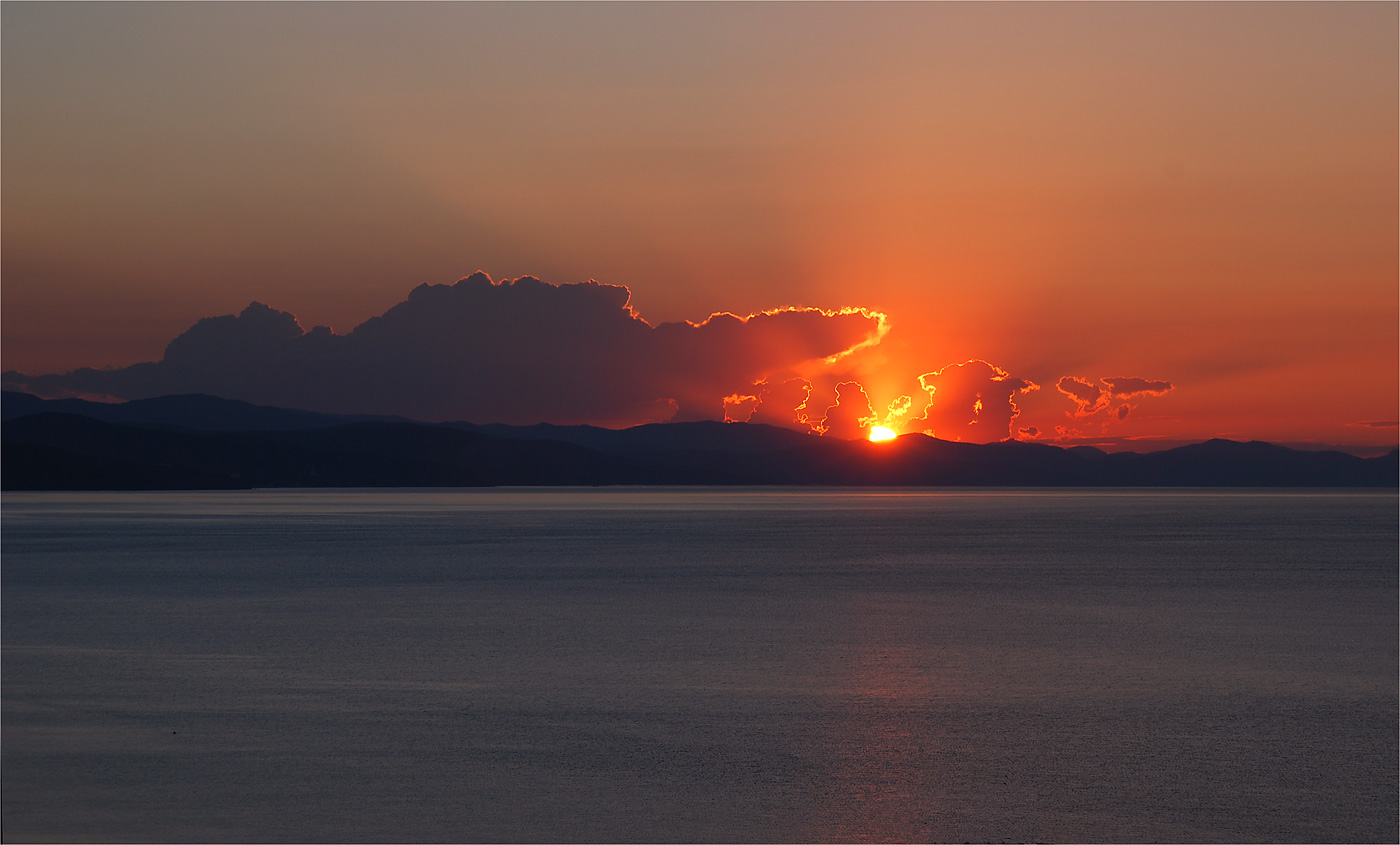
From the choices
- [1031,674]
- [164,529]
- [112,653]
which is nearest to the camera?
[1031,674]

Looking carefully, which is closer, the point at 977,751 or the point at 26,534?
the point at 977,751

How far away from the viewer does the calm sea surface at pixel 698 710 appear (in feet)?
38.8

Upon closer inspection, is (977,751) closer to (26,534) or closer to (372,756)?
(372,756)

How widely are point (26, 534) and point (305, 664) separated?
181 feet

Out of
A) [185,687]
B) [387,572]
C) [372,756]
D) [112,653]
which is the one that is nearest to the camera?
[372,756]

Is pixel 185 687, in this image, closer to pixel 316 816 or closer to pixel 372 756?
pixel 372 756

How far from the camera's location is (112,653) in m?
21.6

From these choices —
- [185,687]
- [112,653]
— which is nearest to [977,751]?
[185,687]

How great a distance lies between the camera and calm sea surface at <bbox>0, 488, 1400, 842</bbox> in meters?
Result: 11.8

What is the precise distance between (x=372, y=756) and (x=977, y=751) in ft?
22.0

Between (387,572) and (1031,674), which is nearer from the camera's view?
(1031,674)

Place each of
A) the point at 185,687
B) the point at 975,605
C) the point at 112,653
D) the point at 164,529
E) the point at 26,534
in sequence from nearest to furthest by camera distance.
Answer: the point at 185,687 → the point at 112,653 → the point at 975,605 → the point at 26,534 → the point at 164,529

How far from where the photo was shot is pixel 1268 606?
3008 cm

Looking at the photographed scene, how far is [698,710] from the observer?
1653 cm
